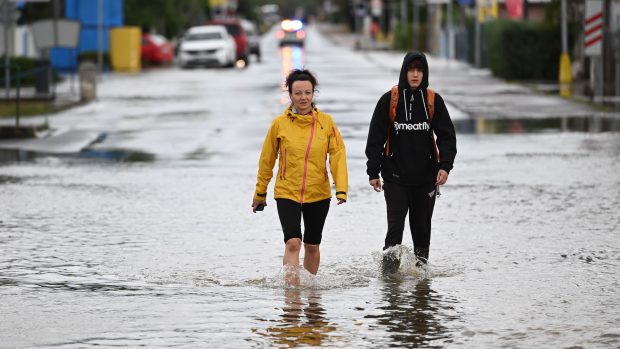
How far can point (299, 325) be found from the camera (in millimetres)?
8570

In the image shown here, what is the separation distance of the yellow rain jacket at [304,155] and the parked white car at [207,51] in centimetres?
5067

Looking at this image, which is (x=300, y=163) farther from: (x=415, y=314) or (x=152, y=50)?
(x=152, y=50)

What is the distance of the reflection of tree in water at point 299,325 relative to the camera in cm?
813

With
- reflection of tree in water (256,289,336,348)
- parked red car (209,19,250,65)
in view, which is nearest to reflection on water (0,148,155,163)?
reflection of tree in water (256,289,336,348)

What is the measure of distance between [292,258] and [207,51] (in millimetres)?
51059

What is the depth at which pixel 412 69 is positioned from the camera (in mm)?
9953

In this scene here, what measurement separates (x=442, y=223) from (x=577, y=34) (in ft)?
101

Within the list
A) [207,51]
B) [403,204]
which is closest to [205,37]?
[207,51]

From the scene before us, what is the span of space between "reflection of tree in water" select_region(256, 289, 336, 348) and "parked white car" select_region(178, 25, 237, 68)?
167 ft

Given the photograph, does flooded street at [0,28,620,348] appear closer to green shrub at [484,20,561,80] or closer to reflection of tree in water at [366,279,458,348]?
reflection of tree in water at [366,279,458,348]

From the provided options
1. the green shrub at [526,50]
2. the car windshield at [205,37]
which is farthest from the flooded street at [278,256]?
the car windshield at [205,37]

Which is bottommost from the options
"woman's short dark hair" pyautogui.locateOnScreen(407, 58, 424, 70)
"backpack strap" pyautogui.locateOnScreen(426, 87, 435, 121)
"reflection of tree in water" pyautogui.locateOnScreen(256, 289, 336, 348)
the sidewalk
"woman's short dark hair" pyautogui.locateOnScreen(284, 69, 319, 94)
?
the sidewalk

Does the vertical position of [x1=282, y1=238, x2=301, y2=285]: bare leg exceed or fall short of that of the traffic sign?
it falls short

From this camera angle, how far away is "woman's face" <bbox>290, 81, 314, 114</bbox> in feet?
30.6
